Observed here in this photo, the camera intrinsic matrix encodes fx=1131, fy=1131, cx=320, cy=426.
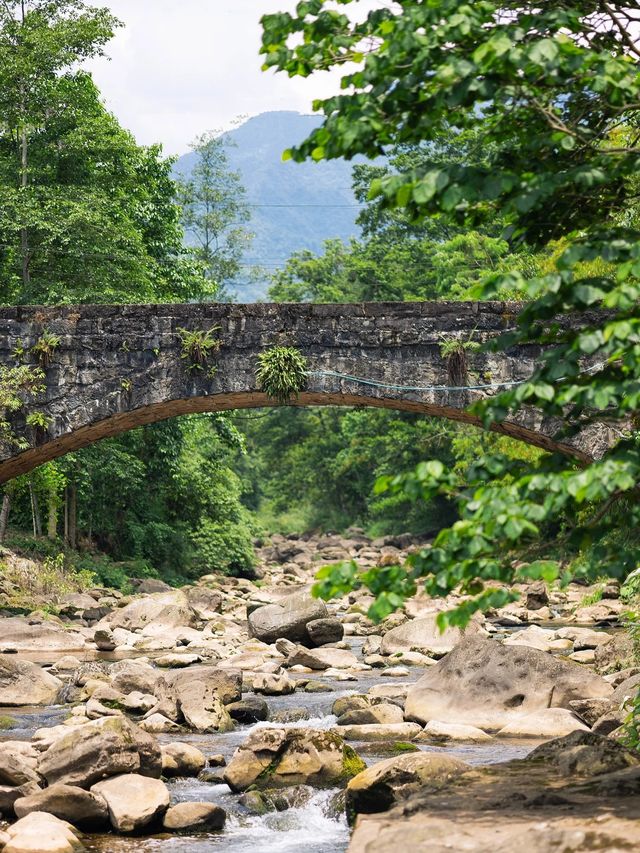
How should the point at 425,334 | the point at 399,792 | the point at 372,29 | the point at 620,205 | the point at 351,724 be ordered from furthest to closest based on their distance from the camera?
the point at 425,334, the point at 351,724, the point at 399,792, the point at 620,205, the point at 372,29

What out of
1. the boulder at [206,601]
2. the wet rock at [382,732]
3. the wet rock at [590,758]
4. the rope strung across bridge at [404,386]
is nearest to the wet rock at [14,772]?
the wet rock at [382,732]

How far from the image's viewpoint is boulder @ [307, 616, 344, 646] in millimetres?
15820

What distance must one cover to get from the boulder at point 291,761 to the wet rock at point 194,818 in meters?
0.72

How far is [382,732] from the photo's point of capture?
9680 mm

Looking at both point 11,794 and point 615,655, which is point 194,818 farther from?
point 615,655

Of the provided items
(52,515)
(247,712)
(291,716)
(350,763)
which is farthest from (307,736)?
(52,515)

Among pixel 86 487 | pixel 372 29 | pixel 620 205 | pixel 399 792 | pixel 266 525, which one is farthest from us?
pixel 266 525

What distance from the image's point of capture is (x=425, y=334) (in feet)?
43.8

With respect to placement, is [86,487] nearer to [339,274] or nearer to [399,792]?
[399,792]

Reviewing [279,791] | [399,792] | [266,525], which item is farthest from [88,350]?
[266,525]

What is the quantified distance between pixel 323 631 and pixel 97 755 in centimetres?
841

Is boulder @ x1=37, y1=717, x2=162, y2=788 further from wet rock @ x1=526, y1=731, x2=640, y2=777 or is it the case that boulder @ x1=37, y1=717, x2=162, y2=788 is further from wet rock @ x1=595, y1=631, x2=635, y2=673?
wet rock @ x1=595, y1=631, x2=635, y2=673

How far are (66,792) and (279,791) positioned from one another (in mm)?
1517

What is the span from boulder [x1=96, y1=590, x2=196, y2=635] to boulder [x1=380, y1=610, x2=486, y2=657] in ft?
11.8
